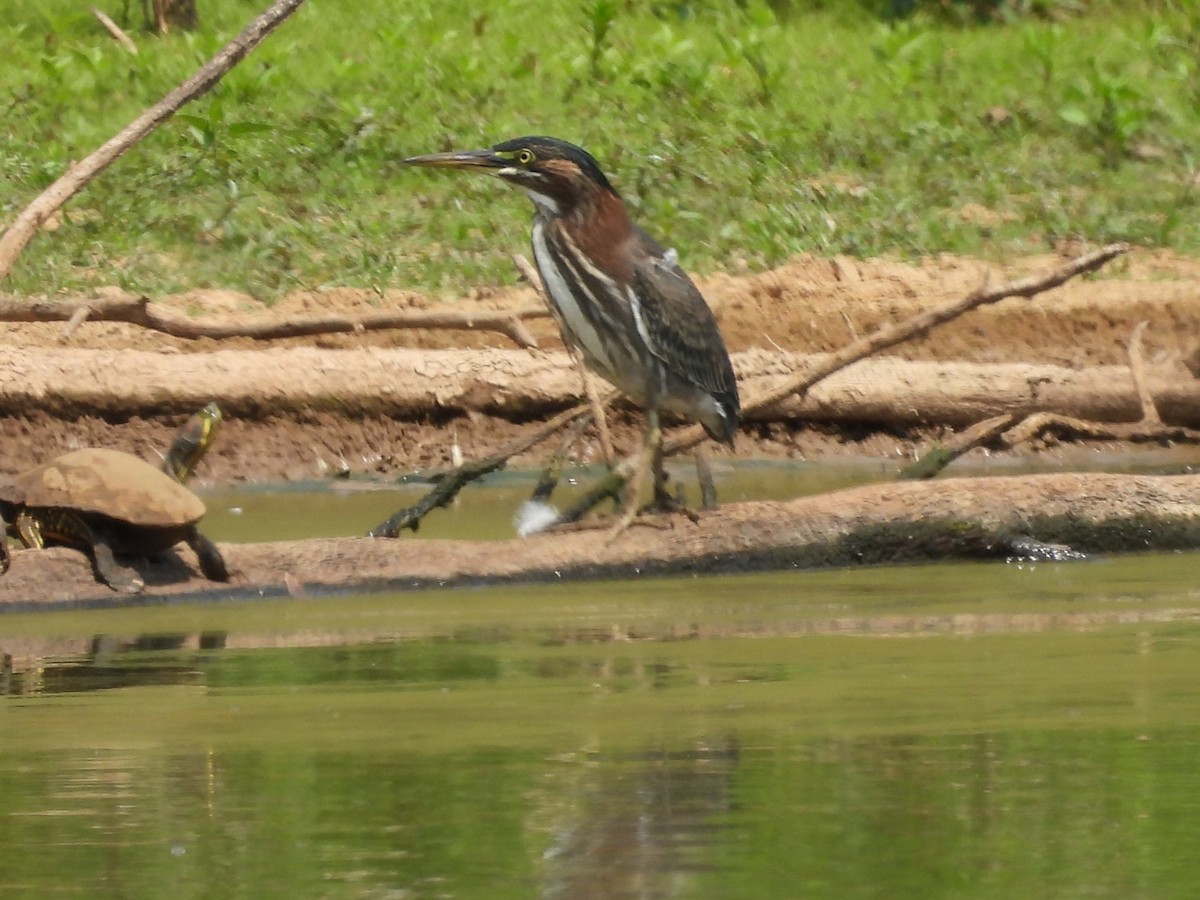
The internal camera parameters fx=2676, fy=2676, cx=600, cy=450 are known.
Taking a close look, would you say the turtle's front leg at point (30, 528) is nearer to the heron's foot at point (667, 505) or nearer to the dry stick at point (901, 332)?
the heron's foot at point (667, 505)

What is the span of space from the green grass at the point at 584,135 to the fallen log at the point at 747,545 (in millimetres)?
5743

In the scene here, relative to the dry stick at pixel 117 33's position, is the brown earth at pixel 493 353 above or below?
below

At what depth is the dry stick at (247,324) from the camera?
29.0ft

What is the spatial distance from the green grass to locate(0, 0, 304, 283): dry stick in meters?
4.09

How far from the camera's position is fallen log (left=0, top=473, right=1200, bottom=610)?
24.7 ft

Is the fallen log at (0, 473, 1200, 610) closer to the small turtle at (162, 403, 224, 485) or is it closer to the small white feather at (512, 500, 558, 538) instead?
the small white feather at (512, 500, 558, 538)

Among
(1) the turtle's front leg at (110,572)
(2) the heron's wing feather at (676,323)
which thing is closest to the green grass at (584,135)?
(2) the heron's wing feather at (676,323)

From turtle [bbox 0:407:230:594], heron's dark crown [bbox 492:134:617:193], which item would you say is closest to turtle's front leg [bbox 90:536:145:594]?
turtle [bbox 0:407:230:594]

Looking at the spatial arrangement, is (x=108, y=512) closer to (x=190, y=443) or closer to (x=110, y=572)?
(x=110, y=572)

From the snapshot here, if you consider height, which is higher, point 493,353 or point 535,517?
point 493,353

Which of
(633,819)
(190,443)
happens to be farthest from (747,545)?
(633,819)

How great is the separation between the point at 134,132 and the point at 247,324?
0.74m

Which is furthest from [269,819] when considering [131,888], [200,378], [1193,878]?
[200,378]

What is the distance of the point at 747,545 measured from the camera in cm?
792
